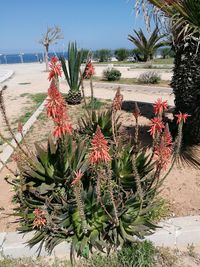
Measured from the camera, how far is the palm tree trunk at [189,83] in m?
6.22

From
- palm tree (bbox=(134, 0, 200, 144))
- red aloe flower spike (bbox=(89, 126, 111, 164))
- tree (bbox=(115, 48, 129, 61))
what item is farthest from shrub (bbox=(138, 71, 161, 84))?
tree (bbox=(115, 48, 129, 61))

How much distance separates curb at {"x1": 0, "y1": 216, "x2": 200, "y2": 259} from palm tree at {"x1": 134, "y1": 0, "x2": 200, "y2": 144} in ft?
9.11

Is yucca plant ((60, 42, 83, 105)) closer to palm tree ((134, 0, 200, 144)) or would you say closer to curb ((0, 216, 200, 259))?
palm tree ((134, 0, 200, 144))

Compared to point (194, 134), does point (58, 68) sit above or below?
above

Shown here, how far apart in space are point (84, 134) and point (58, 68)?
2871 mm

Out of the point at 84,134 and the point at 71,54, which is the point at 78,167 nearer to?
the point at 84,134

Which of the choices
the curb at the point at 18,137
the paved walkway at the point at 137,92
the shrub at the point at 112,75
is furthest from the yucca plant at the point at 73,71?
the shrub at the point at 112,75

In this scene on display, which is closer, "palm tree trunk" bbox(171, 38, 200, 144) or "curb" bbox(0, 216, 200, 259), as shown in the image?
"curb" bbox(0, 216, 200, 259)

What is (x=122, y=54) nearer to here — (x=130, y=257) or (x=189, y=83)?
(x=189, y=83)

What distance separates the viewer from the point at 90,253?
354 centimetres

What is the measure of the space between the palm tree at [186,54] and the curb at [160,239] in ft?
9.11

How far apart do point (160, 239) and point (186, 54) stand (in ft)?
13.1

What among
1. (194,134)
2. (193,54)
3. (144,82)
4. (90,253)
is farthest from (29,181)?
(144,82)

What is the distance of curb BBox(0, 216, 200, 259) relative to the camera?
355cm
